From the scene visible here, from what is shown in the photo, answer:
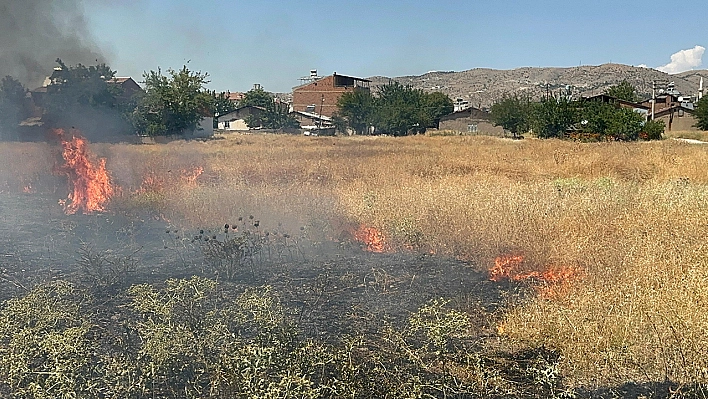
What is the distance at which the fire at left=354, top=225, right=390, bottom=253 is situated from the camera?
800 cm

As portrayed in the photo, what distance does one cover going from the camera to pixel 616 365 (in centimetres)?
436

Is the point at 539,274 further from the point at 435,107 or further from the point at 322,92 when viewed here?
the point at 322,92

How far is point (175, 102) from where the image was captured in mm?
39250

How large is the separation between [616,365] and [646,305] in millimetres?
1111

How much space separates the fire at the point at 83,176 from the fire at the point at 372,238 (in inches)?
209

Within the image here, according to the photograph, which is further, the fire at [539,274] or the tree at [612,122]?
the tree at [612,122]

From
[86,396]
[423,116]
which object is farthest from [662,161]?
[423,116]

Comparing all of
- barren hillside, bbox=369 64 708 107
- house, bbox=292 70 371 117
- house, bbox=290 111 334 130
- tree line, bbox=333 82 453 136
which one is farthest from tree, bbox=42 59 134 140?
barren hillside, bbox=369 64 708 107

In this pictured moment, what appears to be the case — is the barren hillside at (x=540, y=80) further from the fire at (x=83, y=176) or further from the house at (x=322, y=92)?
the fire at (x=83, y=176)

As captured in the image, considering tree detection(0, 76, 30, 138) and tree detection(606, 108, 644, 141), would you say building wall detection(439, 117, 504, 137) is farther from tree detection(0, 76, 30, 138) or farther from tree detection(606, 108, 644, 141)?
tree detection(0, 76, 30, 138)

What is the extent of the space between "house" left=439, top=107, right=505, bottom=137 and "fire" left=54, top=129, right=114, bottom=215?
46.8 m

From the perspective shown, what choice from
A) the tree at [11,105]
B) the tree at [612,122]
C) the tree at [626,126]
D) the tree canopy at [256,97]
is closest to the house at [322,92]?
the tree canopy at [256,97]

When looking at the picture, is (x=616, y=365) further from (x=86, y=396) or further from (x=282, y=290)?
(x=86, y=396)

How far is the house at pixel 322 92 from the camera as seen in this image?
78188 mm
